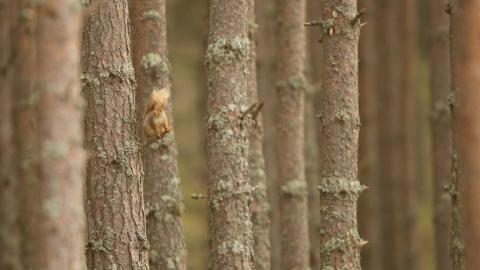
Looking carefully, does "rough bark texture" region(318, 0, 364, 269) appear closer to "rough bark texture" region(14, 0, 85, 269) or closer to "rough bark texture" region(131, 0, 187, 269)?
"rough bark texture" region(131, 0, 187, 269)

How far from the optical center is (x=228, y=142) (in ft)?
16.4

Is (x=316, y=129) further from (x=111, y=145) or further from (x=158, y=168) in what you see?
(x=111, y=145)

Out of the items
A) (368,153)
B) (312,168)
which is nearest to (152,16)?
(312,168)

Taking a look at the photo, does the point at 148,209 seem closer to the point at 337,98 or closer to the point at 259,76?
the point at 337,98

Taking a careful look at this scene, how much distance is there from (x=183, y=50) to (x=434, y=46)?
10434mm

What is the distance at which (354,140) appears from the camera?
4.89 m

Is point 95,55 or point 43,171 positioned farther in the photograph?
point 95,55

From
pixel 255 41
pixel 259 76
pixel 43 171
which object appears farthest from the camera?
pixel 259 76

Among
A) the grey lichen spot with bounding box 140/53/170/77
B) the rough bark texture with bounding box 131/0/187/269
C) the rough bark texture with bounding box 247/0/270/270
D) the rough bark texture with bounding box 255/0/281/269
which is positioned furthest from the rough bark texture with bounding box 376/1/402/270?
the grey lichen spot with bounding box 140/53/170/77

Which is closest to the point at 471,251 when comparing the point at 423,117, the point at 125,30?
the point at 125,30

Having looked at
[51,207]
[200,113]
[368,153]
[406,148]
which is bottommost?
[51,207]

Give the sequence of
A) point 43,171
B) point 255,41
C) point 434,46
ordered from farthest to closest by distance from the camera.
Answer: point 434,46, point 255,41, point 43,171

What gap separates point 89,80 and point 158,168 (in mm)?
1383

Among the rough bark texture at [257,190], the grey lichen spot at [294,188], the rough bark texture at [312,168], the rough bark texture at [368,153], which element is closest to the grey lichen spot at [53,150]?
the rough bark texture at [257,190]
